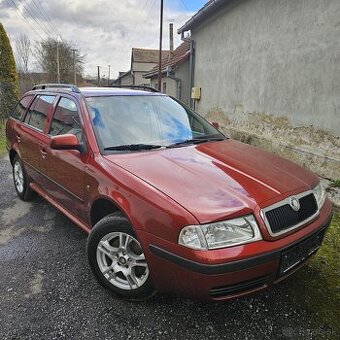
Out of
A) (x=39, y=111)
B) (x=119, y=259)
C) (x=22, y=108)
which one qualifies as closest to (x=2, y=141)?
(x=22, y=108)

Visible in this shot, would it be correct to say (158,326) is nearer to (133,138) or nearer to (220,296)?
(220,296)

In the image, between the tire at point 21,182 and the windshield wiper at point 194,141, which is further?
the tire at point 21,182

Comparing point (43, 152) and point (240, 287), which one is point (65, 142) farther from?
point (240, 287)

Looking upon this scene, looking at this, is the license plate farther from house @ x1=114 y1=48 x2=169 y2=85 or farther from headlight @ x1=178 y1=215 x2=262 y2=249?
house @ x1=114 y1=48 x2=169 y2=85

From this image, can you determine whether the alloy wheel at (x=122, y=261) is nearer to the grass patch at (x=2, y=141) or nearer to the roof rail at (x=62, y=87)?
the roof rail at (x=62, y=87)

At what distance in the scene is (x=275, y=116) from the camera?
7.49 meters

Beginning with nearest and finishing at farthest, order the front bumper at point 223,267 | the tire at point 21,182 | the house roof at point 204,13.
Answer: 1. the front bumper at point 223,267
2. the tire at point 21,182
3. the house roof at point 204,13

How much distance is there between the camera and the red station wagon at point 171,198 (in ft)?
7.01

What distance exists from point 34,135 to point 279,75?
5.28m

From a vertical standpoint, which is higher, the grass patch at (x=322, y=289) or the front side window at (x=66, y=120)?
the front side window at (x=66, y=120)

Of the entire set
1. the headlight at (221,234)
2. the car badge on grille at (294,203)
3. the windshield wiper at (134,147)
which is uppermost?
the windshield wiper at (134,147)

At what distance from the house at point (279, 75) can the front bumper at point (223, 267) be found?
3.85m

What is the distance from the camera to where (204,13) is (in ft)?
34.8

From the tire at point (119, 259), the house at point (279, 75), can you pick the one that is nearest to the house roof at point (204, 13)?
the house at point (279, 75)
